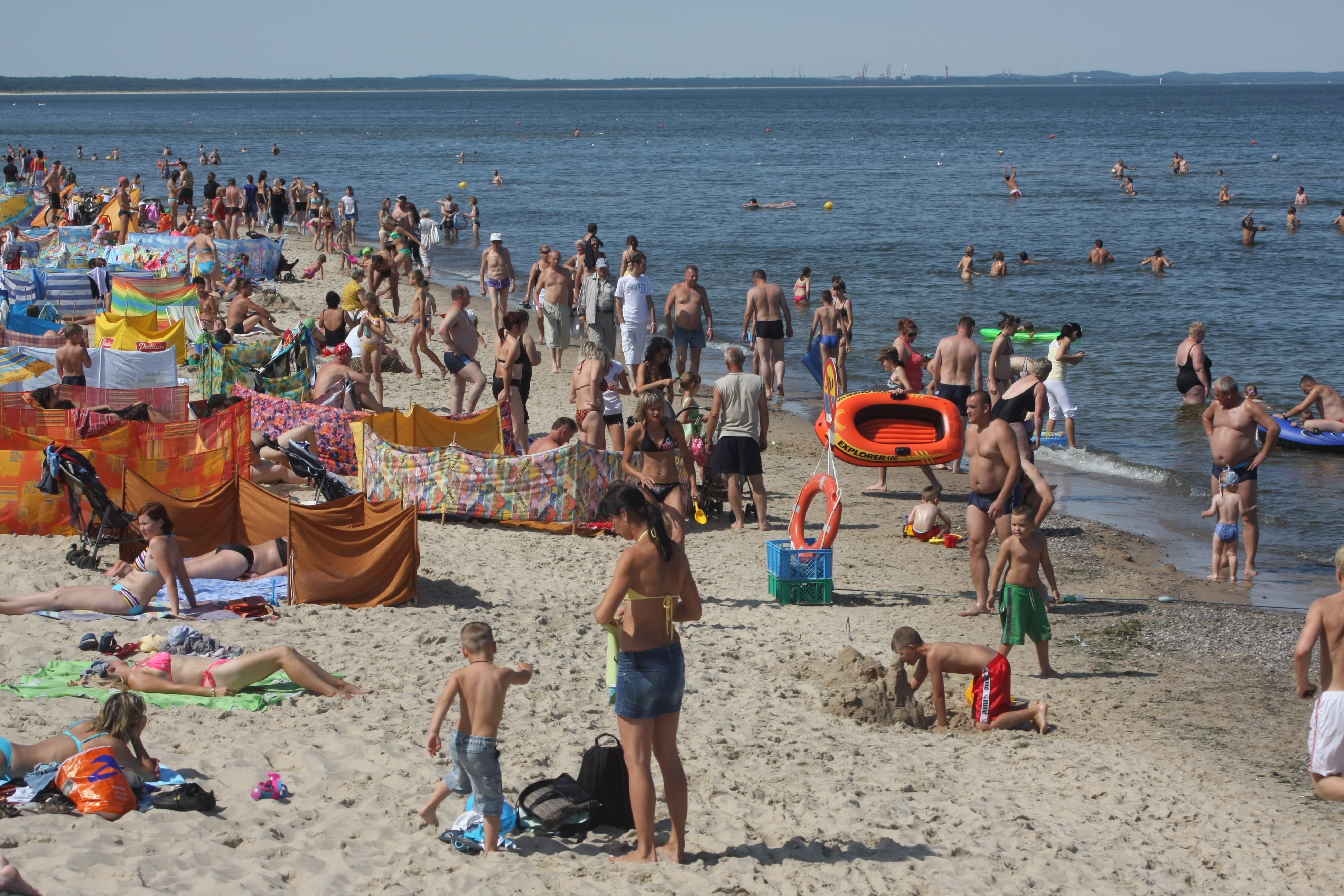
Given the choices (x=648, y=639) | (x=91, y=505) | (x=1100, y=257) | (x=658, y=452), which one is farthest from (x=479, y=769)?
(x=1100, y=257)

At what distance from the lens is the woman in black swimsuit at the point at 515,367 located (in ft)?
35.1

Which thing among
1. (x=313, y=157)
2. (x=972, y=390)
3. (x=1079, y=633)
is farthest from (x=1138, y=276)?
(x=313, y=157)

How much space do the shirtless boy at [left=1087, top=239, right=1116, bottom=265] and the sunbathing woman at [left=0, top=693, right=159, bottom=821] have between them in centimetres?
2809

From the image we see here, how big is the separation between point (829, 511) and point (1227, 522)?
308 cm

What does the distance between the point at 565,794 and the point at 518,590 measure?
3.22 meters

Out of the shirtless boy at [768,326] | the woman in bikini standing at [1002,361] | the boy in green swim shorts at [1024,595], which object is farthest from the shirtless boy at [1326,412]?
the boy in green swim shorts at [1024,595]

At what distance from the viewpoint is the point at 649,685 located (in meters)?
4.62

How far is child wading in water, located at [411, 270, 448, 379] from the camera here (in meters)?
13.8

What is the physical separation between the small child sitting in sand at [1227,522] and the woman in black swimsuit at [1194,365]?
295 cm

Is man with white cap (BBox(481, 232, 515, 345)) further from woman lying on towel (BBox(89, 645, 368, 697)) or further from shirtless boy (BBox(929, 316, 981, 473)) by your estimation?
woman lying on towel (BBox(89, 645, 368, 697))

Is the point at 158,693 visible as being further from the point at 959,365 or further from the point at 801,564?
the point at 959,365

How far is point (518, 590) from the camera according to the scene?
8.30m

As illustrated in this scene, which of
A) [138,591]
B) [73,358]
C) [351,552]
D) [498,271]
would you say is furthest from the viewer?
[498,271]

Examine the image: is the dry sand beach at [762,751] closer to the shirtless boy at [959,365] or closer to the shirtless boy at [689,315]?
the shirtless boy at [959,365]
